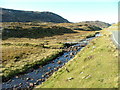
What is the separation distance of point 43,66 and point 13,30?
8915 centimetres

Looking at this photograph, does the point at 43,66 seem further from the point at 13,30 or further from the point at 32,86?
the point at 13,30

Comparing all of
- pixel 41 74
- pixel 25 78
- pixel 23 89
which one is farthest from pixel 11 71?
pixel 23 89

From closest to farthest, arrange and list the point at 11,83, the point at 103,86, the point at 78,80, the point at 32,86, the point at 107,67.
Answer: the point at 103,86
the point at 78,80
the point at 107,67
the point at 32,86
the point at 11,83

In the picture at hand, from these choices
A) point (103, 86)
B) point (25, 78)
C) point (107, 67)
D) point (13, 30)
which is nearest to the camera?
point (103, 86)

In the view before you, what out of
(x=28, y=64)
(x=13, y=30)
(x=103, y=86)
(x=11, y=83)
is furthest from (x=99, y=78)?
(x=13, y=30)

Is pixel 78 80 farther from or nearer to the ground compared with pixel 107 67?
nearer to the ground

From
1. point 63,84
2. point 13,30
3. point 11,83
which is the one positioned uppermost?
point 13,30

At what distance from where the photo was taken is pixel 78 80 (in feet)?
69.2

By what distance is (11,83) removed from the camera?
1092 inches

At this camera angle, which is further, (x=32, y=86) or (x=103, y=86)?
(x=32, y=86)

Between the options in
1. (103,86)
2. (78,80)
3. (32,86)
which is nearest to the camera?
(103,86)

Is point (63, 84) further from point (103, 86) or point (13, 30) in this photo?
point (13, 30)

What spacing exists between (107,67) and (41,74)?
15557 millimetres

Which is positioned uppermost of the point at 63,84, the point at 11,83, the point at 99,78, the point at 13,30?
the point at 13,30
